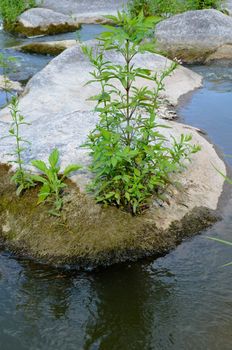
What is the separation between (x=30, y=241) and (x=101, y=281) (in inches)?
40.3

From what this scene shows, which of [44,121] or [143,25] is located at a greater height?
[143,25]

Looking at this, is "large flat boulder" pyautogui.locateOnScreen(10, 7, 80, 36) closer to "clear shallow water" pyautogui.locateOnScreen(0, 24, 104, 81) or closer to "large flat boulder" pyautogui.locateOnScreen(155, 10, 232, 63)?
"clear shallow water" pyautogui.locateOnScreen(0, 24, 104, 81)

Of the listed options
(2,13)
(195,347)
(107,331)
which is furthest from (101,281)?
(2,13)

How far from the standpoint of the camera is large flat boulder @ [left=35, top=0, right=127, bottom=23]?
19.7 metres

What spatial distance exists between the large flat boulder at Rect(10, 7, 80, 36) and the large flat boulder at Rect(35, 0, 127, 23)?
2.04 meters

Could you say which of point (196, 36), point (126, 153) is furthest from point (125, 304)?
point (196, 36)

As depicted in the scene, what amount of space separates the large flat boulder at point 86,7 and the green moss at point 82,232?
15.3 m

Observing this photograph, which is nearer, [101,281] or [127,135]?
[101,281]

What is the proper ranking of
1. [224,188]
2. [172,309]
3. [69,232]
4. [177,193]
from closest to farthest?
[172,309]
[69,232]
[177,193]
[224,188]

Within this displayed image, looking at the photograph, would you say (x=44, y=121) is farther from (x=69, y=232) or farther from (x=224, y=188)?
(x=224, y=188)

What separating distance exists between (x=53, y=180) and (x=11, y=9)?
1427cm

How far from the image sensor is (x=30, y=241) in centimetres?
546

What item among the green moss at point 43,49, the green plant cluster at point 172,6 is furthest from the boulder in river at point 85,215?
the green plant cluster at point 172,6

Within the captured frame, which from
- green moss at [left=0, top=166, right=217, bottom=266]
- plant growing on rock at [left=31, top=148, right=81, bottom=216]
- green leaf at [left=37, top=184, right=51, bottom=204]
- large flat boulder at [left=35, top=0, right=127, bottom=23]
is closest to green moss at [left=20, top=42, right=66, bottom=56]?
large flat boulder at [left=35, top=0, right=127, bottom=23]
